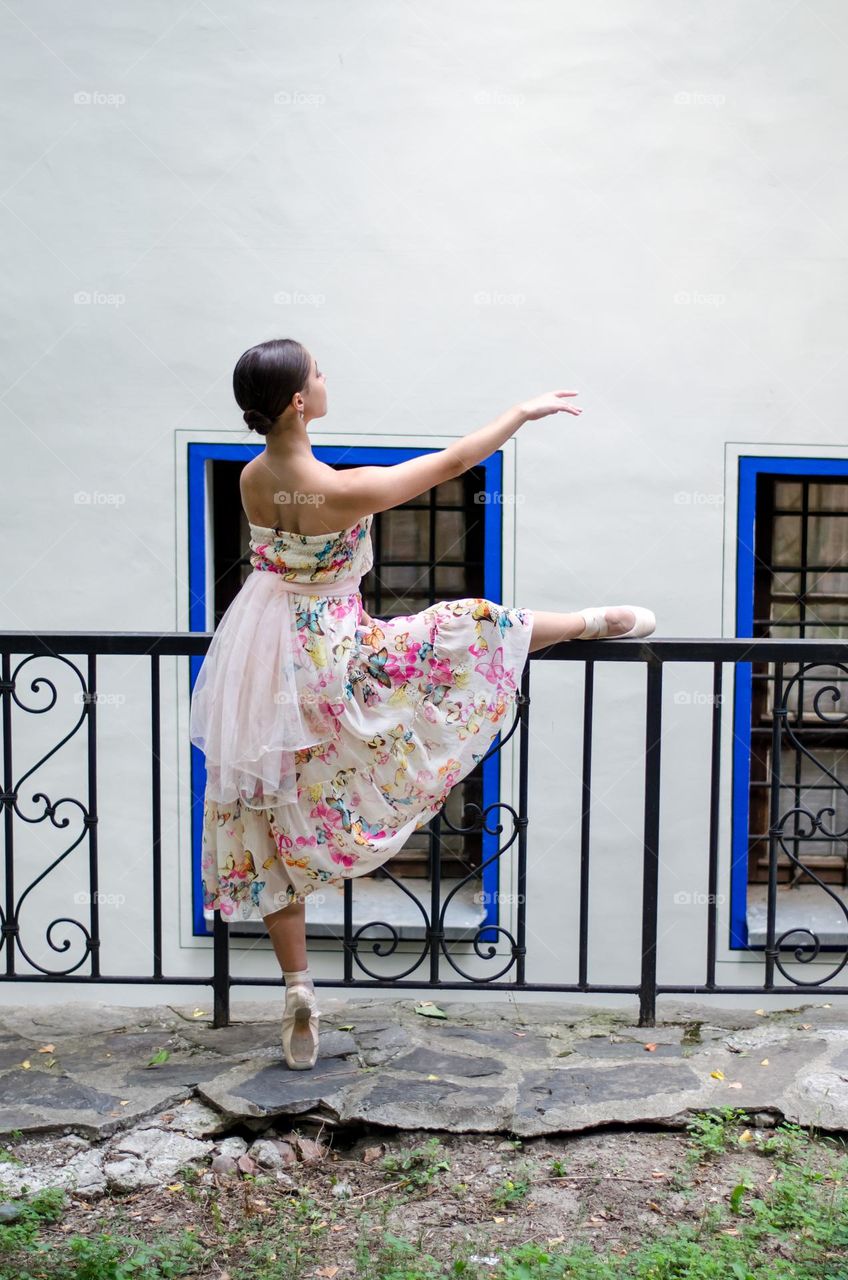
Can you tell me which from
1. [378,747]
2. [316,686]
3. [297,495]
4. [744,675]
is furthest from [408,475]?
[744,675]

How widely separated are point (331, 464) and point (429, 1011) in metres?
2.81

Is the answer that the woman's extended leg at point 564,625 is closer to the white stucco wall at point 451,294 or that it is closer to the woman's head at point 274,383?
the woman's head at point 274,383

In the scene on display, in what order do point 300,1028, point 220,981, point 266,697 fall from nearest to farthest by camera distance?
point 266,697
point 300,1028
point 220,981

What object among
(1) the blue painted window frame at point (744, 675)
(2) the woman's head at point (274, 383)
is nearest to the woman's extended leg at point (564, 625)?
(2) the woman's head at point (274, 383)

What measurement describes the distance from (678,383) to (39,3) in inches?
134

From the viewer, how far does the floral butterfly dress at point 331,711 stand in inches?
112

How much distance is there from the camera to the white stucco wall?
5359mm

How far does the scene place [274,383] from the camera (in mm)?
2721

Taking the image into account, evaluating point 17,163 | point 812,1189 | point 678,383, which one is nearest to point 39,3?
point 17,163

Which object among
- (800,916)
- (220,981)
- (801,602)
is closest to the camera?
(220,981)

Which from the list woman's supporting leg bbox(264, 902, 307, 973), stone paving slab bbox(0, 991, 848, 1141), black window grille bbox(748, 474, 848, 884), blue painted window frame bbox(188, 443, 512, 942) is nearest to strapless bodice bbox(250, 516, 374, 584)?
woman's supporting leg bbox(264, 902, 307, 973)

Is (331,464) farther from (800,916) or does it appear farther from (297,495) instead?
(800,916)

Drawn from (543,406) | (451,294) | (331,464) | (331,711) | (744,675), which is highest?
(451,294)

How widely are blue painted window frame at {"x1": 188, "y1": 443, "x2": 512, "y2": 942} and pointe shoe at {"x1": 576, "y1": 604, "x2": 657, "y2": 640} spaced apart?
89.5 inches
